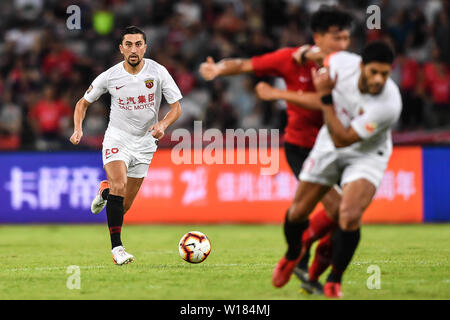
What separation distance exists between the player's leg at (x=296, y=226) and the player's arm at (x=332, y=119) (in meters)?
0.56

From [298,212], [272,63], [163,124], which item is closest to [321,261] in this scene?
[298,212]

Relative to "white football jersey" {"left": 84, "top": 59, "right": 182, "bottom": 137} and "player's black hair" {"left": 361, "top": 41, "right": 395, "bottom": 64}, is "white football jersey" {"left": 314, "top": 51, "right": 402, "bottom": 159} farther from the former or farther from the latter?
"white football jersey" {"left": 84, "top": 59, "right": 182, "bottom": 137}

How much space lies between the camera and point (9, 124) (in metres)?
17.1

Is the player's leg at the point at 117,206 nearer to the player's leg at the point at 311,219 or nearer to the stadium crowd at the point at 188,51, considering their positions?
the player's leg at the point at 311,219

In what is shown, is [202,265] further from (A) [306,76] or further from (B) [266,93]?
(B) [266,93]

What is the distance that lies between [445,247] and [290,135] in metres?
4.10

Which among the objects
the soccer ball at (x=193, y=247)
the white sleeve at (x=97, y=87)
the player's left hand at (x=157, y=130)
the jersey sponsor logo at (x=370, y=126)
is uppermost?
A: the white sleeve at (x=97, y=87)

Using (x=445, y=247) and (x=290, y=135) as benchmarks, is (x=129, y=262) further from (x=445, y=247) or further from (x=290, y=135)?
(x=445, y=247)

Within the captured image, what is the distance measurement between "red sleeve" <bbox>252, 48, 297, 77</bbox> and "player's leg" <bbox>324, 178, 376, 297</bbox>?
143 cm

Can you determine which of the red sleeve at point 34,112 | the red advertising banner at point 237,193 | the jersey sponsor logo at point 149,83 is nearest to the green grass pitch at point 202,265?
the red advertising banner at point 237,193

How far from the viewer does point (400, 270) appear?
343 inches

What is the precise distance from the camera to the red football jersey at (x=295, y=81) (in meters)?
7.65
